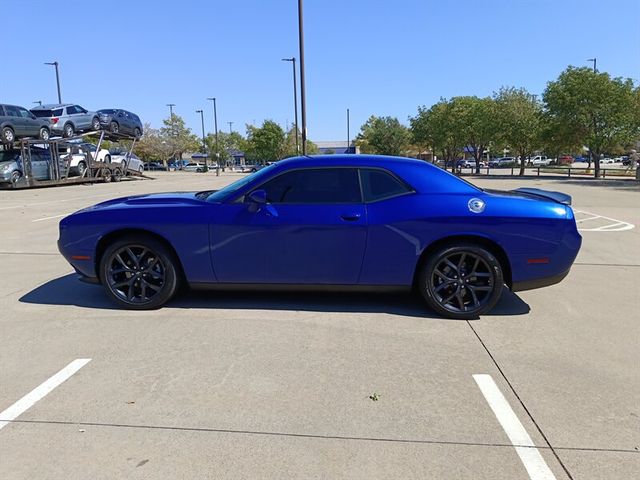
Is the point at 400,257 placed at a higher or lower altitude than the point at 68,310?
higher

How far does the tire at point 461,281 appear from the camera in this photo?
4.52 metres

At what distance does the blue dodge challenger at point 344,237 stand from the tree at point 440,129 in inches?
1610

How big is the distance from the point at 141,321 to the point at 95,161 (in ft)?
85.0

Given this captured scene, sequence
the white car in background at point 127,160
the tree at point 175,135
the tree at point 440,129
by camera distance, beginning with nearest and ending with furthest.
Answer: the white car in background at point 127,160
the tree at point 440,129
the tree at point 175,135

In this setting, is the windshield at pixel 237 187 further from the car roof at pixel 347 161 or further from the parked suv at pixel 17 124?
the parked suv at pixel 17 124

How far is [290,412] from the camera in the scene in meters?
3.02

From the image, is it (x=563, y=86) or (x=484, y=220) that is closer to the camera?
(x=484, y=220)

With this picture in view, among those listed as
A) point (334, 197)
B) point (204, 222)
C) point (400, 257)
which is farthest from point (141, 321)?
point (400, 257)

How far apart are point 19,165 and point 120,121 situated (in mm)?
6796

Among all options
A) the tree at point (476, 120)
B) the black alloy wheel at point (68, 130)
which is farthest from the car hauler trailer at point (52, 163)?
the tree at point (476, 120)

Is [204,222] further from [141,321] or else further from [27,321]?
[27,321]

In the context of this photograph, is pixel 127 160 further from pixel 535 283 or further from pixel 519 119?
pixel 535 283

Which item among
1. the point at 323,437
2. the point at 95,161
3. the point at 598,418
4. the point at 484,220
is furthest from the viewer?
the point at 95,161

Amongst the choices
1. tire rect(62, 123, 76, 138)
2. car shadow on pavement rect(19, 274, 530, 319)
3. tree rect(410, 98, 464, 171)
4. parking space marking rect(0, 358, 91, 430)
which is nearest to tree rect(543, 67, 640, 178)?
tree rect(410, 98, 464, 171)
